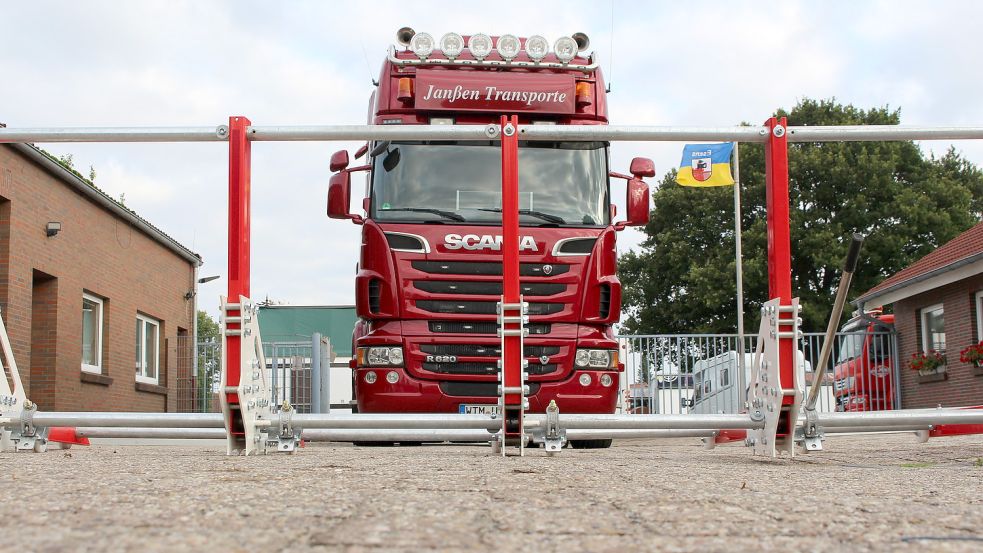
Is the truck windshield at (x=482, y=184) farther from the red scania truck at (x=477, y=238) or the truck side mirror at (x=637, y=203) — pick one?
the truck side mirror at (x=637, y=203)

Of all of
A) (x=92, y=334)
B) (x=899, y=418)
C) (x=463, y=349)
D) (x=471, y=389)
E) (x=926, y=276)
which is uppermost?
(x=926, y=276)

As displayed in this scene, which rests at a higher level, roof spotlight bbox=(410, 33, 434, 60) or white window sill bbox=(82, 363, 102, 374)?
roof spotlight bbox=(410, 33, 434, 60)

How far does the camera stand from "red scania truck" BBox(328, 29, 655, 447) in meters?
8.74

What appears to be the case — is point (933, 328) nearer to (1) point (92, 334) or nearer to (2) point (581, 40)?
(2) point (581, 40)

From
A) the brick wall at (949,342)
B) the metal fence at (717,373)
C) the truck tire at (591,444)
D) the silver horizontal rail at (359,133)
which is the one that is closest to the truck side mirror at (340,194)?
the silver horizontal rail at (359,133)

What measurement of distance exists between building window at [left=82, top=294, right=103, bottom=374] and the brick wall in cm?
1506

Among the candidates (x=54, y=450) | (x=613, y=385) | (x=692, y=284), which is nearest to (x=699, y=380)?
(x=613, y=385)

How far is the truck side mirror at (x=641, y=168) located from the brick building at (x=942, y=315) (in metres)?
11.0

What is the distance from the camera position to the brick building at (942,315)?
63.5ft

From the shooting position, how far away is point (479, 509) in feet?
10.1

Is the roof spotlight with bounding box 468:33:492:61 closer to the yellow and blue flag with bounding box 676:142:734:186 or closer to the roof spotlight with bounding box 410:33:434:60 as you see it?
the roof spotlight with bounding box 410:33:434:60

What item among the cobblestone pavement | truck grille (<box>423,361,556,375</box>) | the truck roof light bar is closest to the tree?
the truck roof light bar

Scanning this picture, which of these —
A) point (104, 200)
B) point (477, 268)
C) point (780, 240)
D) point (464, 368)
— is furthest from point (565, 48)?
point (104, 200)

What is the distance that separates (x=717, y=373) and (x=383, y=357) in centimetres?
1218
